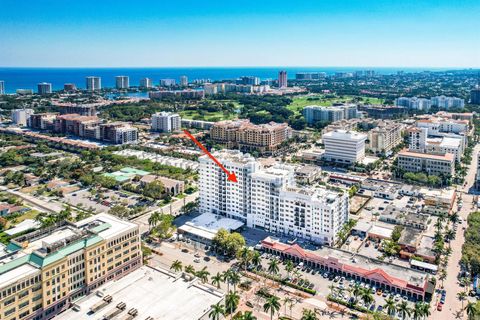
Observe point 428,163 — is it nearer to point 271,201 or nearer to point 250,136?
point 271,201

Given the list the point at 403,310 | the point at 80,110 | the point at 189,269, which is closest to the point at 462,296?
the point at 403,310

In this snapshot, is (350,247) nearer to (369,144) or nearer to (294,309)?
(294,309)

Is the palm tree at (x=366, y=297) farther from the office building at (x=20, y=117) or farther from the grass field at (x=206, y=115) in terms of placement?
the office building at (x=20, y=117)

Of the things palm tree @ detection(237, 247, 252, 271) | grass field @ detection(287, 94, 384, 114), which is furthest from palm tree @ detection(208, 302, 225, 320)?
grass field @ detection(287, 94, 384, 114)

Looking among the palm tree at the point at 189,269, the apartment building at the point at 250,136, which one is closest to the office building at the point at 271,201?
the palm tree at the point at 189,269

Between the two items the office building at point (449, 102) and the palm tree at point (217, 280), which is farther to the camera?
the office building at point (449, 102)
